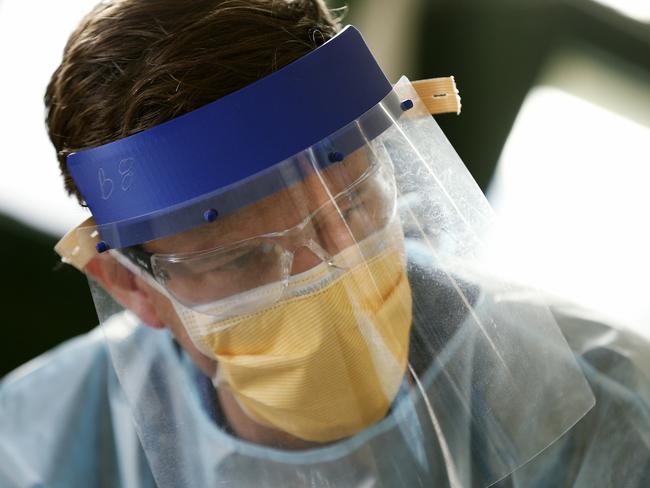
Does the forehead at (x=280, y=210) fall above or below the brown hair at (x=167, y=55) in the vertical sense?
below

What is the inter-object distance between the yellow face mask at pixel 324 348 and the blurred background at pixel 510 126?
1147 millimetres

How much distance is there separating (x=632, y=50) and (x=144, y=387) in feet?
5.09

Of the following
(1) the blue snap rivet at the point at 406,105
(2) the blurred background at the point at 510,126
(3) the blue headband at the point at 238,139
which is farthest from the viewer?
(2) the blurred background at the point at 510,126

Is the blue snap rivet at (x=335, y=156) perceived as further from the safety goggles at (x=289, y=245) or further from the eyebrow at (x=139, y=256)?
the eyebrow at (x=139, y=256)

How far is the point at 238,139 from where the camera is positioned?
3.02 feet

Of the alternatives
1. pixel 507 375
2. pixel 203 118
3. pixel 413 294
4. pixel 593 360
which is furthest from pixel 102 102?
pixel 593 360

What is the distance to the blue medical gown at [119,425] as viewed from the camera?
3.56 feet

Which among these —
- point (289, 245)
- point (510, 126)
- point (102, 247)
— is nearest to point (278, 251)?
point (289, 245)

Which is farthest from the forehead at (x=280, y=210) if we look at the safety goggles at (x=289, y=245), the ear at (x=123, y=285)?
the ear at (x=123, y=285)

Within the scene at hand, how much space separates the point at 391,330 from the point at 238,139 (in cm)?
28

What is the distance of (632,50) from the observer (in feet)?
6.70

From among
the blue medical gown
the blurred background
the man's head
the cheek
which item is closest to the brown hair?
the man's head

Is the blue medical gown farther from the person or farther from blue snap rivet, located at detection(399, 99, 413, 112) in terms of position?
blue snap rivet, located at detection(399, 99, 413, 112)

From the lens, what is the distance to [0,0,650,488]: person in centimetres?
94
